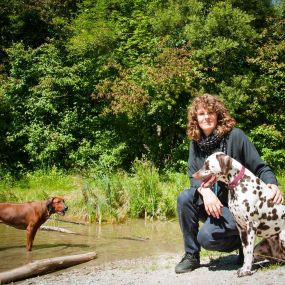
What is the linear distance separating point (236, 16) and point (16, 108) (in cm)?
948

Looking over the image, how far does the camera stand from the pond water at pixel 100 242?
23.6ft

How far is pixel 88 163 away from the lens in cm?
1827

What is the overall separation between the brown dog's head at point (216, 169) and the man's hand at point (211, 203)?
0.19m

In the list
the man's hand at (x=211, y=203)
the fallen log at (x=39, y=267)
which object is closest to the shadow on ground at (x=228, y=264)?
the man's hand at (x=211, y=203)

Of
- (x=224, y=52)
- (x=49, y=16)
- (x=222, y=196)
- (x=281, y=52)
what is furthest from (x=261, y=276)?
(x=49, y=16)

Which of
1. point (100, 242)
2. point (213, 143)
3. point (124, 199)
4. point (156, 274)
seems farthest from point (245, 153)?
point (124, 199)

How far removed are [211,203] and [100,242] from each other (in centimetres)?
415

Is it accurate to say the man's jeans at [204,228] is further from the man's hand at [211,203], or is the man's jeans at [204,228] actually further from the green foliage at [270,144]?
the green foliage at [270,144]

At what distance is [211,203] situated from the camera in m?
4.46

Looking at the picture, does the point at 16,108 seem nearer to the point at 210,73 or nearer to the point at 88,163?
the point at 88,163

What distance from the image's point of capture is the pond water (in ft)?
23.6

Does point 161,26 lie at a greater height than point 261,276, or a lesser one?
greater

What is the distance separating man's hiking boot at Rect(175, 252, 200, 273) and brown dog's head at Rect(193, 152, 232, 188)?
104 centimetres

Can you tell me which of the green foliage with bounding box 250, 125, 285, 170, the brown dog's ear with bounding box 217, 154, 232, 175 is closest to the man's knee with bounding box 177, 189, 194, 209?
the brown dog's ear with bounding box 217, 154, 232, 175
